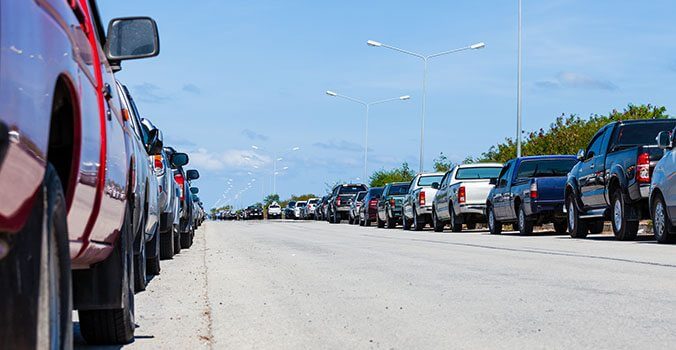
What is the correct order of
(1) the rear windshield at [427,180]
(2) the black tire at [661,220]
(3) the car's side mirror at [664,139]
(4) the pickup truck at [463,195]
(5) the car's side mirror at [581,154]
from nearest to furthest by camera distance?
(3) the car's side mirror at [664,139], (2) the black tire at [661,220], (5) the car's side mirror at [581,154], (4) the pickup truck at [463,195], (1) the rear windshield at [427,180]

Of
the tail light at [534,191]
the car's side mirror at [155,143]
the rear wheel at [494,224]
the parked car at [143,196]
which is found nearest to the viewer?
the parked car at [143,196]

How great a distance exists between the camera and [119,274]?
6.02 m

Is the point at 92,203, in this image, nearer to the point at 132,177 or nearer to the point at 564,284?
the point at 132,177

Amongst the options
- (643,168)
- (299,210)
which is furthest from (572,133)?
(299,210)

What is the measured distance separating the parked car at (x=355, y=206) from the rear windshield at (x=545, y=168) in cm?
2274

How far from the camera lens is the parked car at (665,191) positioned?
16609 mm

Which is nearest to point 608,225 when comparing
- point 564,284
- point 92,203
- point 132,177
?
point 564,284

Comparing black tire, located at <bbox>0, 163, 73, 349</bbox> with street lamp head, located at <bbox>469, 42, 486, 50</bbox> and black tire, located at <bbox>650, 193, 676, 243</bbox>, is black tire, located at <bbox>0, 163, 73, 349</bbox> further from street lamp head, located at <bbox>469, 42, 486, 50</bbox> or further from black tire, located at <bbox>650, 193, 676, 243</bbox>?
street lamp head, located at <bbox>469, 42, 486, 50</bbox>

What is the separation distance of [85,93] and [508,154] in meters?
44.5

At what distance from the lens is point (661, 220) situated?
17594 mm

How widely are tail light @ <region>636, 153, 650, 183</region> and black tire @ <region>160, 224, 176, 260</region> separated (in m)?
8.00

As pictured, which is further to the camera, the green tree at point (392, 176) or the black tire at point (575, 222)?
the green tree at point (392, 176)

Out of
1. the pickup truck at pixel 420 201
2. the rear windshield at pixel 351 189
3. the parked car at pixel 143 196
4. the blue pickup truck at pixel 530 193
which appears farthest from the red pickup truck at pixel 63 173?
the rear windshield at pixel 351 189

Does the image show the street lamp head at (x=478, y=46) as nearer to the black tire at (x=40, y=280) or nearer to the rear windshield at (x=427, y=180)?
the rear windshield at (x=427, y=180)
